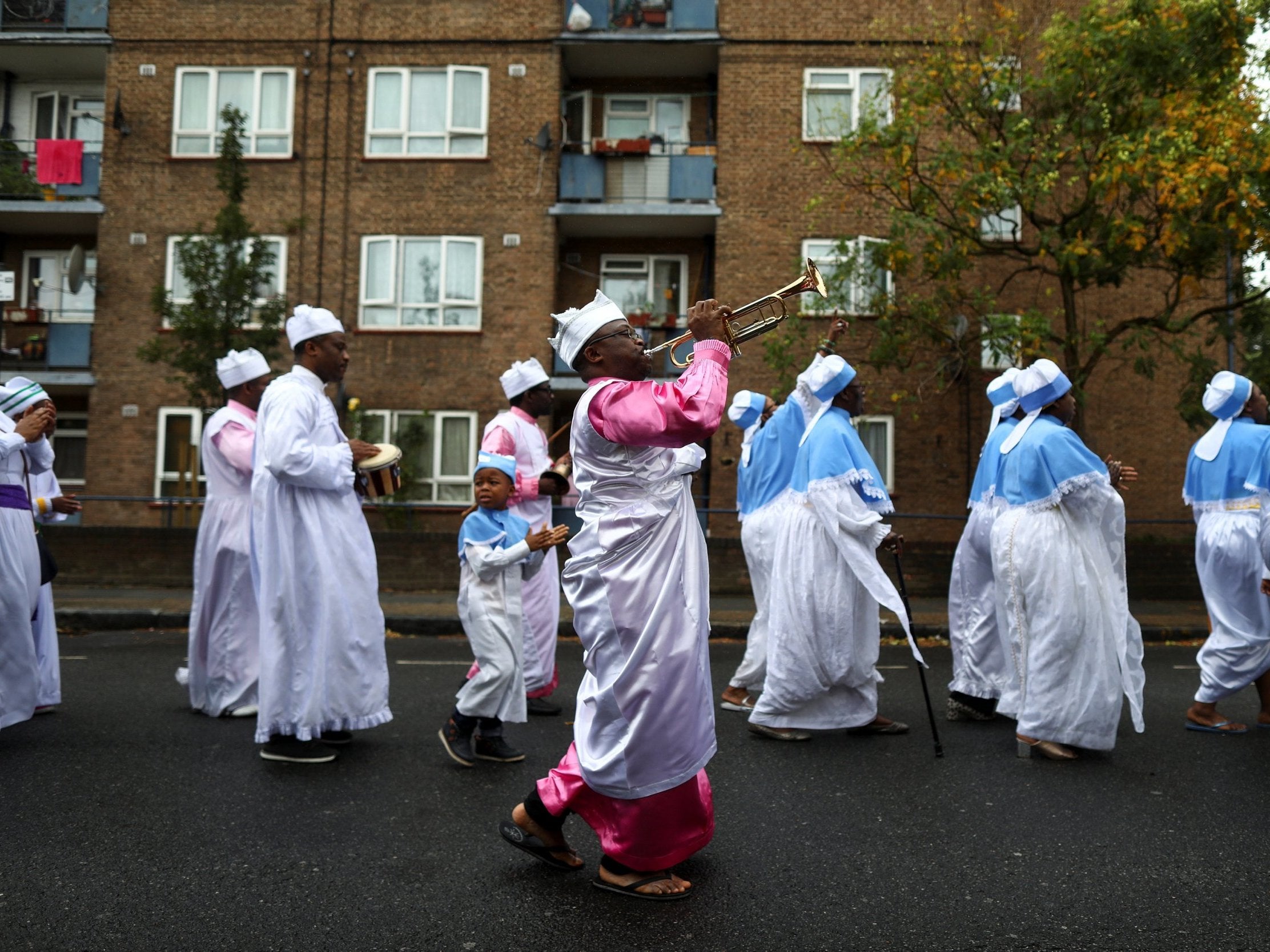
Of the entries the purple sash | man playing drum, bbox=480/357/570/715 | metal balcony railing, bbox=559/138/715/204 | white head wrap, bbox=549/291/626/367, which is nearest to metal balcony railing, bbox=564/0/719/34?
metal balcony railing, bbox=559/138/715/204

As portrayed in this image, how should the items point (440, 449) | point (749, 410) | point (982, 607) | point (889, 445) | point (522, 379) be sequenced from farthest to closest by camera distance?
1. point (440, 449)
2. point (889, 445)
3. point (749, 410)
4. point (522, 379)
5. point (982, 607)

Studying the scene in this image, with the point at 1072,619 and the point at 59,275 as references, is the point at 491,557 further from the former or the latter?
the point at 59,275

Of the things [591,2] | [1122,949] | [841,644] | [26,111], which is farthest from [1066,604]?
[26,111]

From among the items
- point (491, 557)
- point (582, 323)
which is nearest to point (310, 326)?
point (491, 557)

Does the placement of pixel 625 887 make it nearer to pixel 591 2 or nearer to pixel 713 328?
pixel 713 328

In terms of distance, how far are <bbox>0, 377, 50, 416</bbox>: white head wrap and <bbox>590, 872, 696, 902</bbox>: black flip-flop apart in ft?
15.7

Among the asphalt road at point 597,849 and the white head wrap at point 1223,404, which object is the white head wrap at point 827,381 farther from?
the white head wrap at point 1223,404

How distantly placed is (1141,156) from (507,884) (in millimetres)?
12929

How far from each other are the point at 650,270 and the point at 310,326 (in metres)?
18.0

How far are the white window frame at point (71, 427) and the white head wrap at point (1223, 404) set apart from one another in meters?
22.5

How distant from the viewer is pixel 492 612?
6223 mm

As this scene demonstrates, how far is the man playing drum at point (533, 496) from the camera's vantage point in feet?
24.3

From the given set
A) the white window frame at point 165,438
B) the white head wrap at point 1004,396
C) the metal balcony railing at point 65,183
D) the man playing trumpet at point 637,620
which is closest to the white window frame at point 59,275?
the metal balcony railing at point 65,183

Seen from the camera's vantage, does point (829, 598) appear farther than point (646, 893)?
Yes
